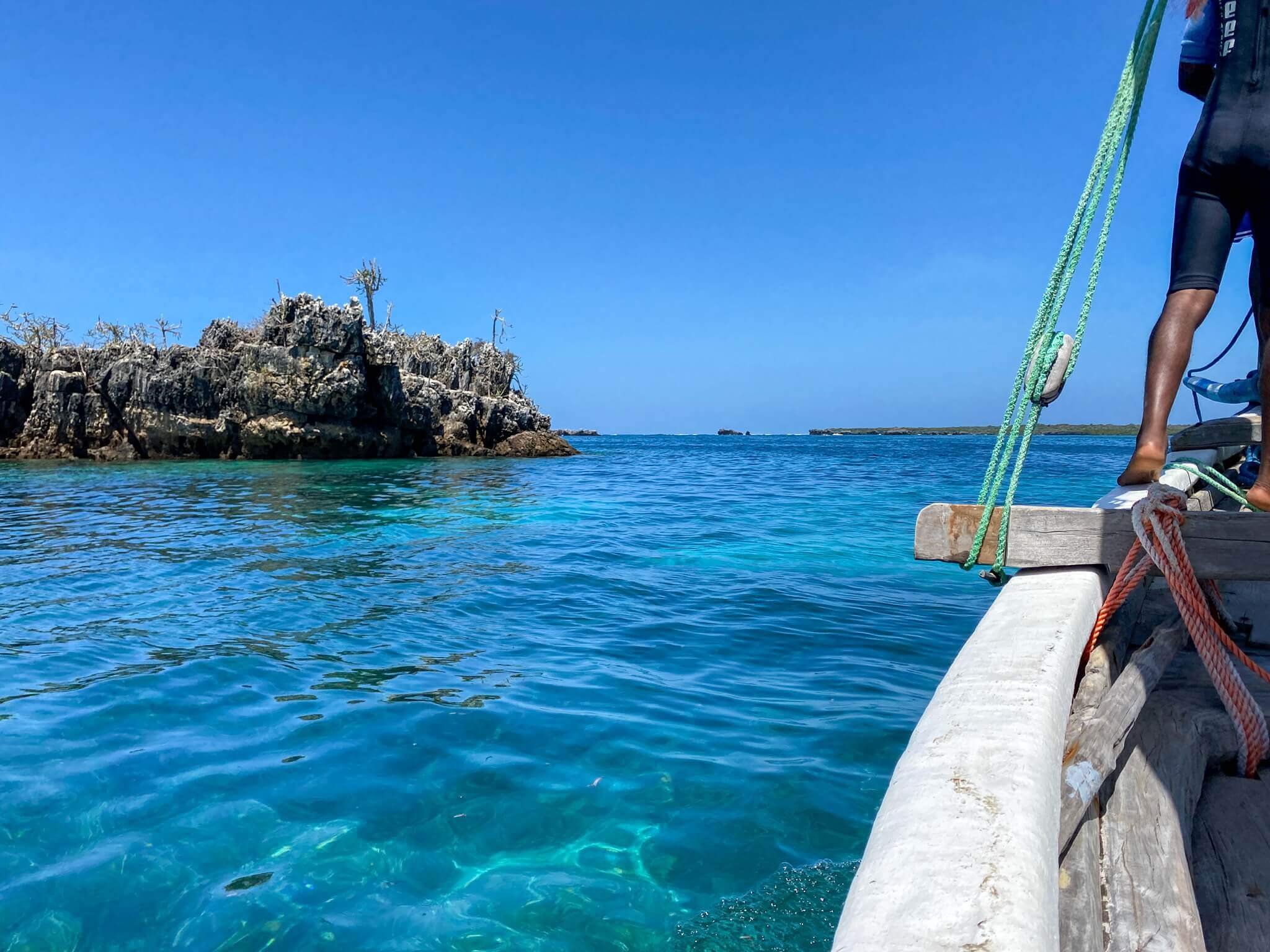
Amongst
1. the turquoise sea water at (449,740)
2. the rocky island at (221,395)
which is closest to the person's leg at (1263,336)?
the turquoise sea water at (449,740)

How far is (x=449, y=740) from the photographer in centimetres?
395

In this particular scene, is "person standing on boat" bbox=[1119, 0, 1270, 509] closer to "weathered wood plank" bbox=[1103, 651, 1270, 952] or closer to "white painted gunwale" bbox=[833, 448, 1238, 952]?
"weathered wood plank" bbox=[1103, 651, 1270, 952]

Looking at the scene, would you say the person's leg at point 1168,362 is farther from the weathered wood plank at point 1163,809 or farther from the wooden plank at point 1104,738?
the wooden plank at point 1104,738

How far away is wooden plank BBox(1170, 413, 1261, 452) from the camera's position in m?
4.62

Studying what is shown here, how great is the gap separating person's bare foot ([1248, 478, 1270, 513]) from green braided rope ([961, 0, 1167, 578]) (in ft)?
2.46

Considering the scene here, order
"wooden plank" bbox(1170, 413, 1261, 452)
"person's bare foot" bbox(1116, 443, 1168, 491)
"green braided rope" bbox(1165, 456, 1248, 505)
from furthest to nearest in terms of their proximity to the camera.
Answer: "wooden plank" bbox(1170, 413, 1261, 452) < "person's bare foot" bbox(1116, 443, 1168, 491) < "green braided rope" bbox(1165, 456, 1248, 505)

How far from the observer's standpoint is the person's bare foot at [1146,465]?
283 centimetres

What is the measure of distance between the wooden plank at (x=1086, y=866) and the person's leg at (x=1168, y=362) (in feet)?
3.39

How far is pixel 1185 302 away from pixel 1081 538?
1219 mm

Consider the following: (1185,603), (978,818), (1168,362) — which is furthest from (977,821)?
(1168,362)

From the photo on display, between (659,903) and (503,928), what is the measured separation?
54 centimetres

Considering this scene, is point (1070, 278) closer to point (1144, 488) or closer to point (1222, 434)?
point (1144, 488)

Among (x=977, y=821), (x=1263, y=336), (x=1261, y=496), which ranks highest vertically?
(x=1263, y=336)

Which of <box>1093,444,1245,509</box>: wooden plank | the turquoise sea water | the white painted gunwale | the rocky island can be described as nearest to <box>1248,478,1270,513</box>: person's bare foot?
<box>1093,444,1245,509</box>: wooden plank
